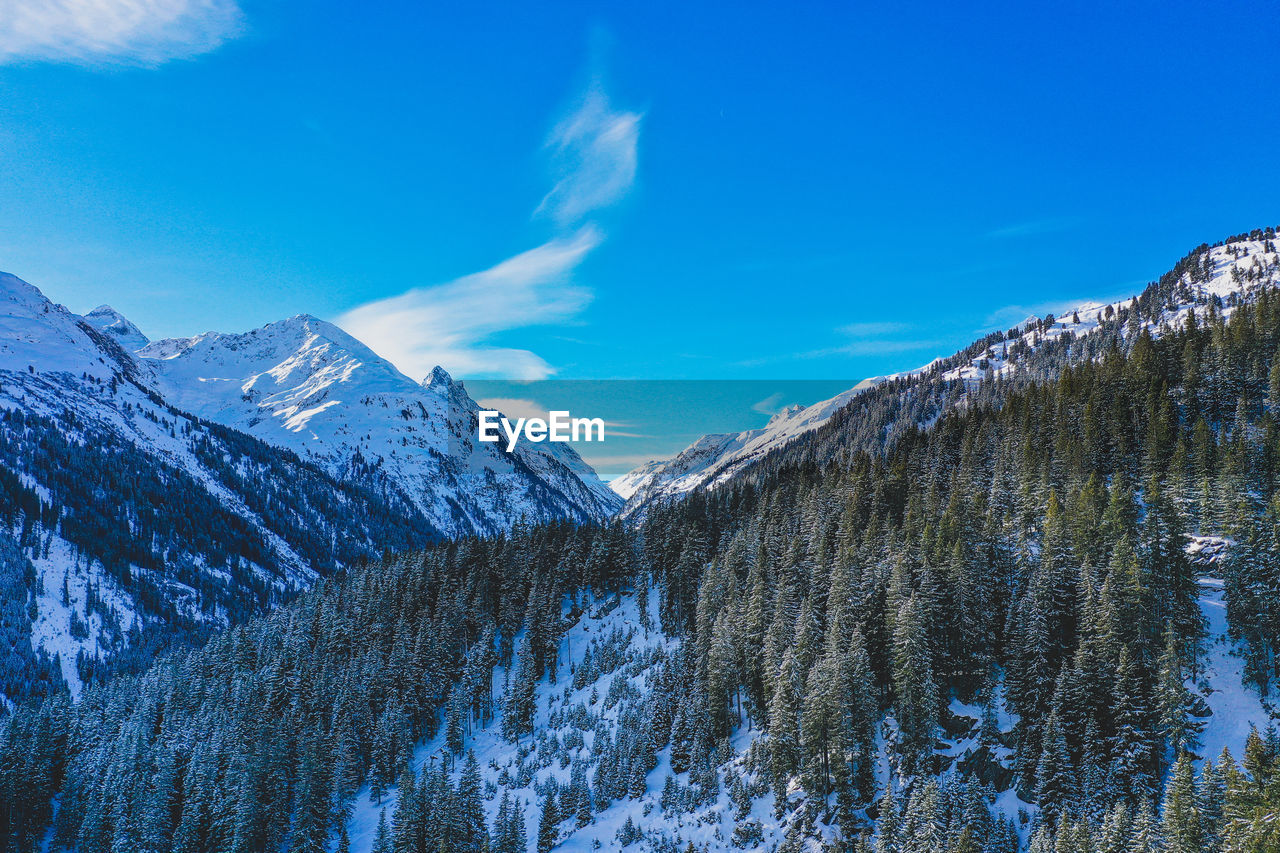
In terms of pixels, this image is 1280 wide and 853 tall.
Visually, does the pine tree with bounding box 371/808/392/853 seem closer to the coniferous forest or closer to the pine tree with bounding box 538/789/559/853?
the coniferous forest

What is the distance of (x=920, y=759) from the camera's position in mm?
49969

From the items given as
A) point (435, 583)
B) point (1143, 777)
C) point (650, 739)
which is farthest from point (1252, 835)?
point (435, 583)

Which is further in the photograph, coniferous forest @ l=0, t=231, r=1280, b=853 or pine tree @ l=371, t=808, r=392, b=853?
pine tree @ l=371, t=808, r=392, b=853

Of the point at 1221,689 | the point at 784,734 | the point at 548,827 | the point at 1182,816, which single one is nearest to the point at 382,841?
the point at 548,827

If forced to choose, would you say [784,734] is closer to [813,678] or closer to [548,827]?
[813,678]

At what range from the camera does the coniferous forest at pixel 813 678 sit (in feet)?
152

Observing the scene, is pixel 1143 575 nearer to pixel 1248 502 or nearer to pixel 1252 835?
pixel 1248 502

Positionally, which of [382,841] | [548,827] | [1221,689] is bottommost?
[382,841]

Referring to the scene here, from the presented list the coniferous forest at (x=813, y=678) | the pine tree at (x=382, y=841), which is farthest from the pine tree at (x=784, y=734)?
the pine tree at (x=382, y=841)

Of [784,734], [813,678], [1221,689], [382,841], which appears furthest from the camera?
[382,841]

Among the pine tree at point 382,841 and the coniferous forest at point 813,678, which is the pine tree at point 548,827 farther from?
the pine tree at point 382,841

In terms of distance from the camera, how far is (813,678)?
54.8 metres

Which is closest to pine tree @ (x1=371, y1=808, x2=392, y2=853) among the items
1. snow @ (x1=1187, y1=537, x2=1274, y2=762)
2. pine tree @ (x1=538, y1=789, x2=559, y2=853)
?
pine tree @ (x1=538, y1=789, x2=559, y2=853)

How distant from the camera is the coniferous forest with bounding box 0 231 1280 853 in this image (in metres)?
46.2
